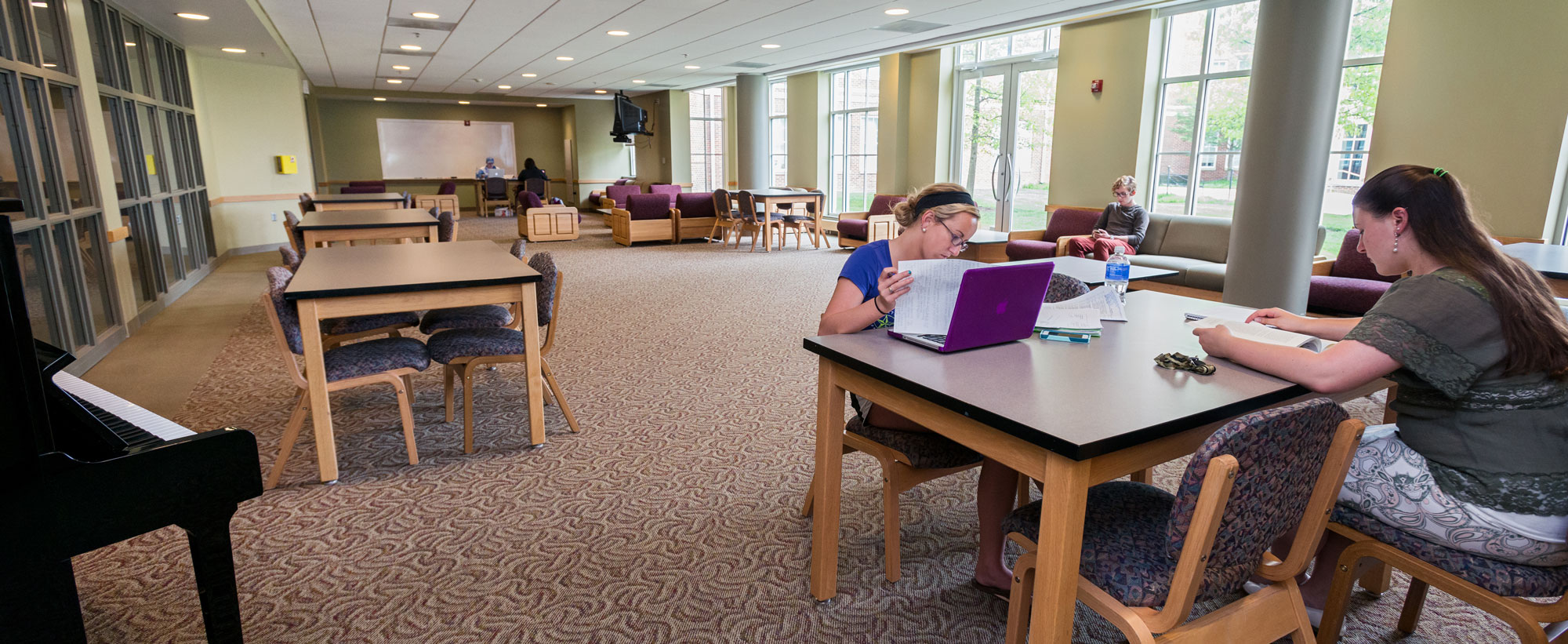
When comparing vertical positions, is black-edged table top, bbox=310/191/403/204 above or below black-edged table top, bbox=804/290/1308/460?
above

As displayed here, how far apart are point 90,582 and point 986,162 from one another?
9.81 m

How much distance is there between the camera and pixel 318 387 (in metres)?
2.87

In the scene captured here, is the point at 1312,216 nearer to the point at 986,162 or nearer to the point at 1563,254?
the point at 1563,254

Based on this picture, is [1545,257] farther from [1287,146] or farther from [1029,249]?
[1029,249]

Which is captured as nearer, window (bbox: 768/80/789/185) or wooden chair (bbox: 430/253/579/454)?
wooden chair (bbox: 430/253/579/454)

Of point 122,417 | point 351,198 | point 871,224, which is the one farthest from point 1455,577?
point 351,198

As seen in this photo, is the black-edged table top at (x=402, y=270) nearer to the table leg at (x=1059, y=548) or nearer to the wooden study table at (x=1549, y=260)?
the table leg at (x=1059, y=548)

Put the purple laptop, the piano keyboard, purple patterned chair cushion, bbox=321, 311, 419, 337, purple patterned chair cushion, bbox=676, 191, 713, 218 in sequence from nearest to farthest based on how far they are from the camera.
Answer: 1. the piano keyboard
2. the purple laptop
3. purple patterned chair cushion, bbox=321, 311, 419, 337
4. purple patterned chair cushion, bbox=676, 191, 713, 218

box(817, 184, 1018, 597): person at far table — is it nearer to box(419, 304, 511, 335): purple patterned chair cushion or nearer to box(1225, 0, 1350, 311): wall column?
box(419, 304, 511, 335): purple patterned chair cushion

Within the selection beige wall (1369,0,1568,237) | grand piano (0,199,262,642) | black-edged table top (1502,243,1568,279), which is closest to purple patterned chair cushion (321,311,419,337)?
grand piano (0,199,262,642)

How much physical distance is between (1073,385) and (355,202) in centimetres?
908

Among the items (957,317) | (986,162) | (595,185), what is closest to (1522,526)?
(957,317)

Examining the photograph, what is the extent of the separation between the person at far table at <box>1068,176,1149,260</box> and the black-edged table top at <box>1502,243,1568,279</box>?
8.36 ft

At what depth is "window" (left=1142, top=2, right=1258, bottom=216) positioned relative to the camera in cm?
731
